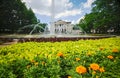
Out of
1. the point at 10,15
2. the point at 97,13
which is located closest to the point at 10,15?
the point at 10,15

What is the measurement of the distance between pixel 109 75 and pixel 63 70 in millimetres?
867

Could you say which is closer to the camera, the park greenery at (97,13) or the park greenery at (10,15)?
the park greenery at (97,13)

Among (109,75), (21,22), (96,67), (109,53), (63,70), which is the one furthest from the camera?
(21,22)

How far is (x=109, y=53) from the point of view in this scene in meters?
4.91

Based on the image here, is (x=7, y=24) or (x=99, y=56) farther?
(x=7, y=24)

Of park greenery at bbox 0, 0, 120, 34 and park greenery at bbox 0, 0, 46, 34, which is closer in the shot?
park greenery at bbox 0, 0, 120, 34

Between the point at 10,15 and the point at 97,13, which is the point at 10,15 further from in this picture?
the point at 97,13

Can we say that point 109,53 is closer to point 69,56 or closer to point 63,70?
point 69,56

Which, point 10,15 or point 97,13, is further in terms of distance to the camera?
point 10,15

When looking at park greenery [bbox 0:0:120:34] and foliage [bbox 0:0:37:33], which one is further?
foliage [bbox 0:0:37:33]

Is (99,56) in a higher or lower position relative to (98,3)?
lower

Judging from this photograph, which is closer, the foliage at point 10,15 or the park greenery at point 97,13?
the park greenery at point 97,13

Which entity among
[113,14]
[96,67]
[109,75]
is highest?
[113,14]

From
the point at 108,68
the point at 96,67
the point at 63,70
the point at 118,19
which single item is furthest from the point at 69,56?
the point at 118,19
